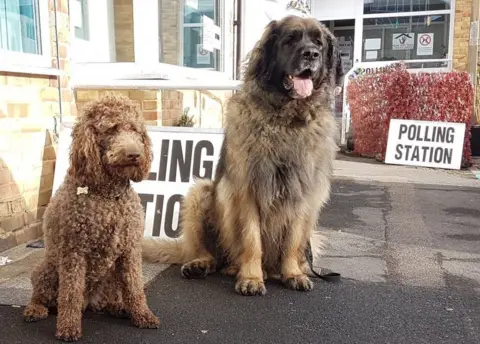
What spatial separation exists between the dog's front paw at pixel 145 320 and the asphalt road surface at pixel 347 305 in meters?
0.04

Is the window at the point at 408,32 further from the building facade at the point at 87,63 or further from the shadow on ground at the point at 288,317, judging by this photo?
the shadow on ground at the point at 288,317

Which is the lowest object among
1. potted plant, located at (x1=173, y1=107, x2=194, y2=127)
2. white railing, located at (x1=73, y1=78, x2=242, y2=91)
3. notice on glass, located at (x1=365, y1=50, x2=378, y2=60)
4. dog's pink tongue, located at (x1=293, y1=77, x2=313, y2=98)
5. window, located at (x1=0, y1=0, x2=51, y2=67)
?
potted plant, located at (x1=173, y1=107, x2=194, y2=127)

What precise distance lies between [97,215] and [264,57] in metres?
1.61

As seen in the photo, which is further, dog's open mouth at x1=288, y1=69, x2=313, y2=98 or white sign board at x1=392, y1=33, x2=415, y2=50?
white sign board at x1=392, y1=33, x2=415, y2=50

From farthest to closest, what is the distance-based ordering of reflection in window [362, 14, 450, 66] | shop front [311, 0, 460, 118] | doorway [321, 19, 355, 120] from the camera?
doorway [321, 19, 355, 120]
reflection in window [362, 14, 450, 66]
shop front [311, 0, 460, 118]

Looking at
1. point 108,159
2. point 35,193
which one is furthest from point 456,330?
point 35,193

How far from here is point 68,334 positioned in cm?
238

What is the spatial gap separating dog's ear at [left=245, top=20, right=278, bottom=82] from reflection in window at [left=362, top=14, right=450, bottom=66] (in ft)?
38.2

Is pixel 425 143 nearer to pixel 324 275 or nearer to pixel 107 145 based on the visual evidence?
pixel 324 275

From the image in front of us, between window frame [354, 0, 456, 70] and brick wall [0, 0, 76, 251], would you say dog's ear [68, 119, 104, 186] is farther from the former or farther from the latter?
window frame [354, 0, 456, 70]

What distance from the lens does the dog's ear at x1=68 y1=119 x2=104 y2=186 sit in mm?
2225

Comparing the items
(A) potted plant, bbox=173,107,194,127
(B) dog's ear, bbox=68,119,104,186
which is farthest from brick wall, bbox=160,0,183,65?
(B) dog's ear, bbox=68,119,104,186

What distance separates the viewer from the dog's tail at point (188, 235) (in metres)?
3.54

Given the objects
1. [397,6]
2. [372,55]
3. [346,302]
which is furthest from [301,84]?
[397,6]
